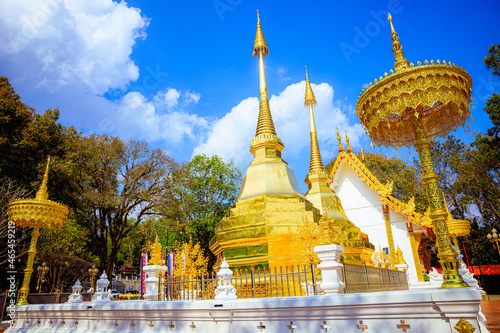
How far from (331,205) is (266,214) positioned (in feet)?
25.8

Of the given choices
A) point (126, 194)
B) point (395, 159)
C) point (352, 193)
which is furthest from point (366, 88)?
point (395, 159)

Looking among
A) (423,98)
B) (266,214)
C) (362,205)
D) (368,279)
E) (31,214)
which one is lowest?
(368,279)

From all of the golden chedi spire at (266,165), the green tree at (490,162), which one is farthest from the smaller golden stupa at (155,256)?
the green tree at (490,162)

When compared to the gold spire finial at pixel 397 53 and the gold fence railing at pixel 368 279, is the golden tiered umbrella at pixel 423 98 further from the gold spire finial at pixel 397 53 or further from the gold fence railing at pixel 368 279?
the gold fence railing at pixel 368 279

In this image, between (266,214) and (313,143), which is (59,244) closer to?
(266,214)

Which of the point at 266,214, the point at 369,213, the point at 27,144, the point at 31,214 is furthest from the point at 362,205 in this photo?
the point at 27,144

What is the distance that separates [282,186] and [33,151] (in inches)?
836

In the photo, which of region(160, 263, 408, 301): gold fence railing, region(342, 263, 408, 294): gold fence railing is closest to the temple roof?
region(342, 263, 408, 294): gold fence railing

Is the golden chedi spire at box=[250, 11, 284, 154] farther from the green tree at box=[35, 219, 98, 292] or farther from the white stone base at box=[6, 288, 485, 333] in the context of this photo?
the green tree at box=[35, 219, 98, 292]

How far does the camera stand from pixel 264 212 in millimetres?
14188

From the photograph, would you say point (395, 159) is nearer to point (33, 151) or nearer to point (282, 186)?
point (282, 186)

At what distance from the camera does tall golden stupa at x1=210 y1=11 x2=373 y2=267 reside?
533 inches

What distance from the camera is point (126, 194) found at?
2556cm

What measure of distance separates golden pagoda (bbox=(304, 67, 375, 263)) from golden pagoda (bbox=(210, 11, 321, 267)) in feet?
6.08
